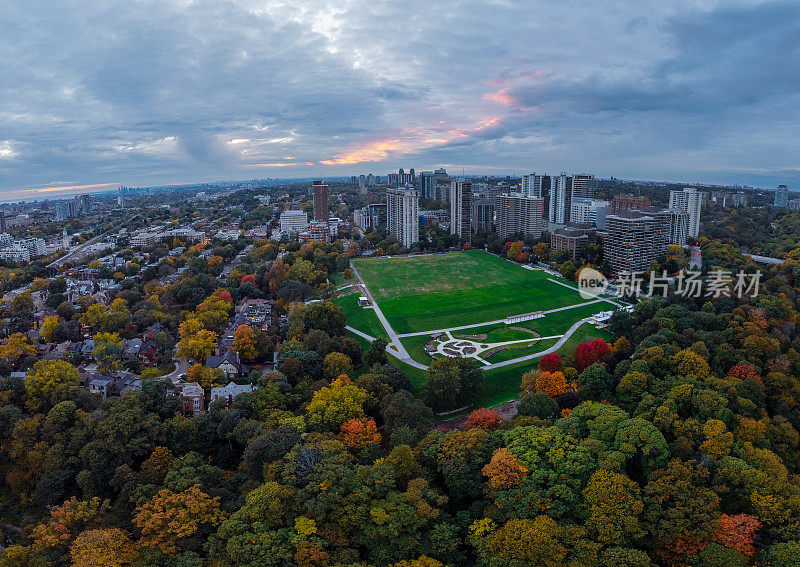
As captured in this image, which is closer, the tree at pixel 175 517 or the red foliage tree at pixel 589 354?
the tree at pixel 175 517

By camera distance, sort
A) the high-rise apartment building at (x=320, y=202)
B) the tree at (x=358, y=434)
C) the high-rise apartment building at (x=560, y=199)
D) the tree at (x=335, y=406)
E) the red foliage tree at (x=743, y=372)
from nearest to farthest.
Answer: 1. the tree at (x=358, y=434)
2. the tree at (x=335, y=406)
3. the red foliage tree at (x=743, y=372)
4. the high-rise apartment building at (x=560, y=199)
5. the high-rise apartment building at (x=320, y=202)

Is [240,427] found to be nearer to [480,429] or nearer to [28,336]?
[480,429]

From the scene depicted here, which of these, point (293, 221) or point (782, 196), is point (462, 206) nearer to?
point (293, 221)

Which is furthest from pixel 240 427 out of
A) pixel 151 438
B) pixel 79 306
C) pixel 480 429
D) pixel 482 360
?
pixel 79 306


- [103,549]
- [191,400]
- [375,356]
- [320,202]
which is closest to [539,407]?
[375,356]

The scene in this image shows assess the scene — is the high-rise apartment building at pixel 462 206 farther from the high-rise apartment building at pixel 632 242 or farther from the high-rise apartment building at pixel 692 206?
the high-rise apartment building at pixel 692 206

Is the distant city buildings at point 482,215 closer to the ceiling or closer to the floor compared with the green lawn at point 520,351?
closer to the ceiling

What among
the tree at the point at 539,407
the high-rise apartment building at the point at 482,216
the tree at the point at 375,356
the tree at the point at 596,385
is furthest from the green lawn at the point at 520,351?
the high-rise apartment building at the point at 482,216

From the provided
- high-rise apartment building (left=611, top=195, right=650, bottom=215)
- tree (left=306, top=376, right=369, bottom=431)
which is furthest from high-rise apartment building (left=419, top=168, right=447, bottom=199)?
tree (left=306, top=376, right=369, bottom=431)
